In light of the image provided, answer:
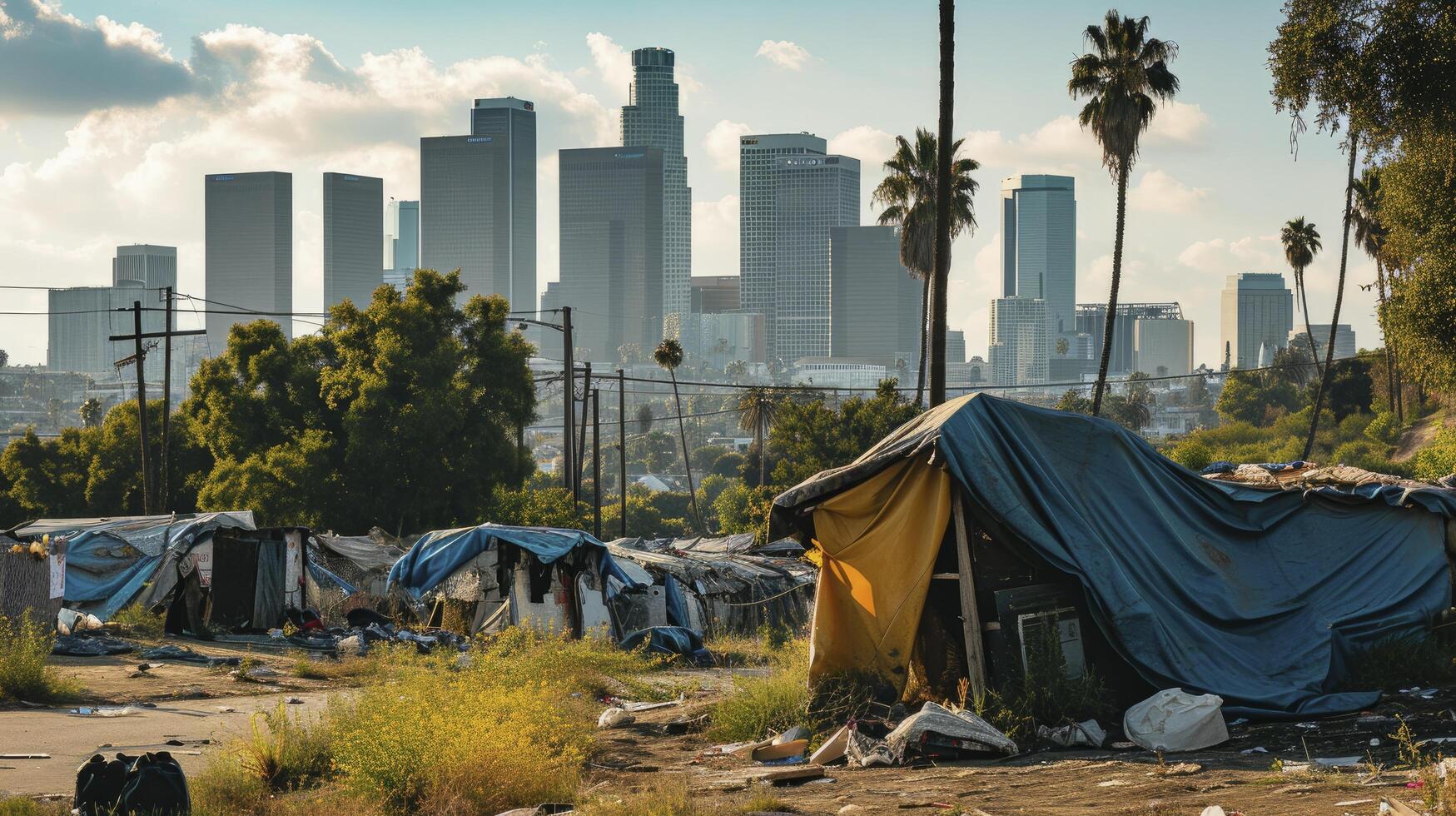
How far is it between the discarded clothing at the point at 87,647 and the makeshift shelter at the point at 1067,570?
1351 centimetres

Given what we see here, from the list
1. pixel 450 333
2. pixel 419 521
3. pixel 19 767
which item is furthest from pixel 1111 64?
pixel 19 767

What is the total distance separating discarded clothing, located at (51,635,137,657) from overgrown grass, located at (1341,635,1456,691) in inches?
723

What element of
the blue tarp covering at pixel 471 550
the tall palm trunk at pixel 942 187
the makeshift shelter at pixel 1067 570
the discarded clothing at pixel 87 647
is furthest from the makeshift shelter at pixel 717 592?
the makeshift shelter at pixel 1067 570

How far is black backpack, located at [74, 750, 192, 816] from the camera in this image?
350 inches

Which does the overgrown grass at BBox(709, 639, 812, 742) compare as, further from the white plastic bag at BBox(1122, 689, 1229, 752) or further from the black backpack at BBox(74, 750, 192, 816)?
the black backpack at BBox(74, 750, 192, 816)

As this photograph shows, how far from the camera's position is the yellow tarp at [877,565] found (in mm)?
12703

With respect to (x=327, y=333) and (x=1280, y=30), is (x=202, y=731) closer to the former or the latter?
(x=1280, y=30)

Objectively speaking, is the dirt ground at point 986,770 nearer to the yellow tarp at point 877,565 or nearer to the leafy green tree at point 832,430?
the yellow tarp at point 877,565

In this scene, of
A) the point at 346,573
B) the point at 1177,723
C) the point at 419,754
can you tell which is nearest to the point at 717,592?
the point at 346,573

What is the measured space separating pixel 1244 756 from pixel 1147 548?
3.43 m

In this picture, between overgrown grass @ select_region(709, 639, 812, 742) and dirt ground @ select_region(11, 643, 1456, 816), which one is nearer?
dirt ground @ select_region(11, 643, 1456, 816)

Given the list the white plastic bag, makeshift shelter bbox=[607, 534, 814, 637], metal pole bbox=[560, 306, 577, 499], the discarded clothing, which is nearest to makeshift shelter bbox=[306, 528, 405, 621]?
makeshift shelter bbox=[607, 534, 814, 637]

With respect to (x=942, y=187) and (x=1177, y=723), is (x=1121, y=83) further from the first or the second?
A: (x=1177, y=723)

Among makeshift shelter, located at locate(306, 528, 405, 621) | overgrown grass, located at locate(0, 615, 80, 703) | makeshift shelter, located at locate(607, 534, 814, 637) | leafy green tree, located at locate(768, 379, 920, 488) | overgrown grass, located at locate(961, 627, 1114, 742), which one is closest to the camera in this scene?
overgrown grass, located at locate(961, 627, 1114, 742)
